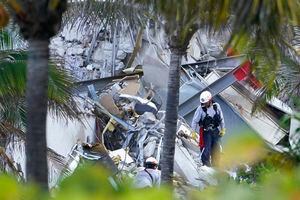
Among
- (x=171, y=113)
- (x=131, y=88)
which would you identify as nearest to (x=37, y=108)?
(x=171, y=113)

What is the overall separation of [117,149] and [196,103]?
2.75 m

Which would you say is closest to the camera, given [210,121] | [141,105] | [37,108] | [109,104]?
[37,108]

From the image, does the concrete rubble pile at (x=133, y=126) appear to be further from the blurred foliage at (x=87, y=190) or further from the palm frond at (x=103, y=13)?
the blurred foliage at (x=87, y=190)

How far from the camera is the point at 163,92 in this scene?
2305 cm

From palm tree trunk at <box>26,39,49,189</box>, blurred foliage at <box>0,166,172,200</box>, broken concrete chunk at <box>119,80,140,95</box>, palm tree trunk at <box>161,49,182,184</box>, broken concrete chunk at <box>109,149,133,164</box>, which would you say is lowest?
broken concrete chunk at <box>109,149,133,164</box>

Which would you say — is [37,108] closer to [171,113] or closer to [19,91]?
[19,91]

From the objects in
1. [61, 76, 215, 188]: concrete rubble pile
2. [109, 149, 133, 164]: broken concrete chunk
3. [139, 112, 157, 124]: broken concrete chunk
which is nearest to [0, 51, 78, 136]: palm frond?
[61, 76, 215, 188]: concrete rubble pile

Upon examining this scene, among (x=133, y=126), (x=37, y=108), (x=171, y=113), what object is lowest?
(x=133, y=126)

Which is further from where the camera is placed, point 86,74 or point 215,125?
point 86,74

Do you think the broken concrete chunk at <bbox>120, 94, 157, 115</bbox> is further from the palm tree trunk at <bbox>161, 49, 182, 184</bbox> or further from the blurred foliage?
the blurred foliage

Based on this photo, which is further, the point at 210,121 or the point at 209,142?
the point at 209,142

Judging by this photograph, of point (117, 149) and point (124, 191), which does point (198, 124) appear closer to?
point (117, 149)

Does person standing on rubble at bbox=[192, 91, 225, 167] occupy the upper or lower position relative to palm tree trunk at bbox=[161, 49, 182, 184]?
lower

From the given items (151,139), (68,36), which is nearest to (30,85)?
(151,139)
